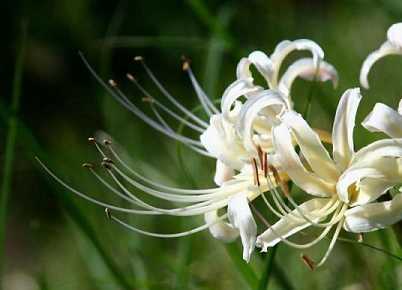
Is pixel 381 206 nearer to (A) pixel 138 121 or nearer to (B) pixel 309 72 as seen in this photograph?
(B) pixel 309 72

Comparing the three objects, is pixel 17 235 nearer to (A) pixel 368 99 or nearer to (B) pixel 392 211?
(A) pixel 368 99

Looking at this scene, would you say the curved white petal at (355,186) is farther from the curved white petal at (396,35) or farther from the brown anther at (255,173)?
the curved white petal at (396,35)

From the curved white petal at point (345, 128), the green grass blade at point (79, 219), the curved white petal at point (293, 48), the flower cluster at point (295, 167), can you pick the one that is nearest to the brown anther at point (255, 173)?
the flower cluster at point (295, 167)

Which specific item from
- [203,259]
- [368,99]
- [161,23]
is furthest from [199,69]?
[203,259]

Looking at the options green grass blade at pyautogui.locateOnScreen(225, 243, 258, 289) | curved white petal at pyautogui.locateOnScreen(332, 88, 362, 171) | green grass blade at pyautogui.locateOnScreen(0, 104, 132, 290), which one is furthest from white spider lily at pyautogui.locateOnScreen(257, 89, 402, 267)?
green grass blade at pyautogui.locateOnScreen(0, 104, 132, 290)

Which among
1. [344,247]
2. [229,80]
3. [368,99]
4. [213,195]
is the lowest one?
[344,247]

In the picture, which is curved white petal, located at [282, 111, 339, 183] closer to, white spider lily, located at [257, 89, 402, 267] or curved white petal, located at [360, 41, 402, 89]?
white spider lily, located at [257, 89, 402, 267]
